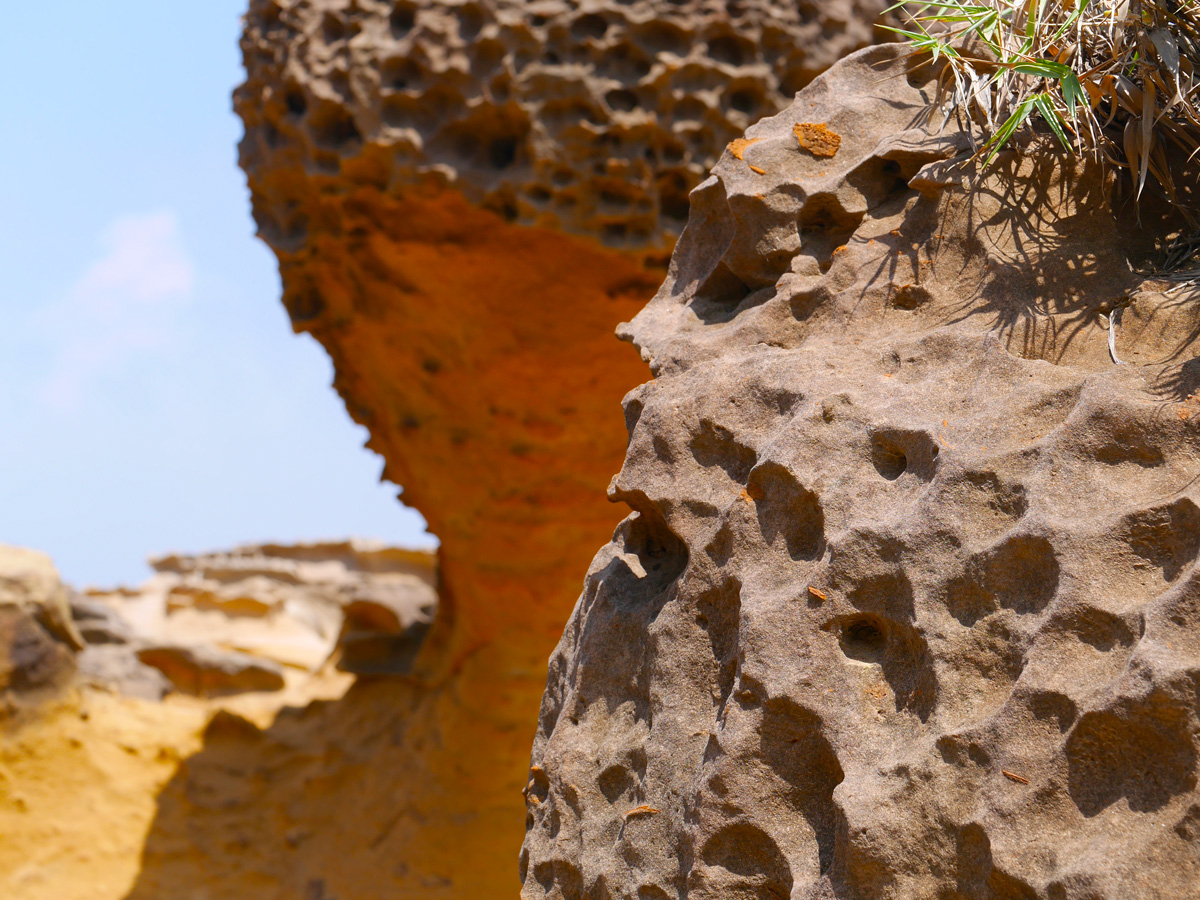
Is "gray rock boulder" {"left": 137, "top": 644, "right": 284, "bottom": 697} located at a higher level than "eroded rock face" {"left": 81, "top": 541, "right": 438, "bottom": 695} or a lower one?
lower

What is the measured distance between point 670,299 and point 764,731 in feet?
2.45

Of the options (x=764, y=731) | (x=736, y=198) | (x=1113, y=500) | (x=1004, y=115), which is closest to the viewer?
(x=1113, y=500)

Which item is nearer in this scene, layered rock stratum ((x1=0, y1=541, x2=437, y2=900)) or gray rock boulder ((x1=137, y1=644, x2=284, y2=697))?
layered rock stratum ((x1=0, y1=541, x2=437, y2=900))

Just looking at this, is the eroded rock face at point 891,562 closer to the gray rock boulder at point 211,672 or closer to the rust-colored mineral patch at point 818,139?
the rust-colored mineral patch at point 818,139

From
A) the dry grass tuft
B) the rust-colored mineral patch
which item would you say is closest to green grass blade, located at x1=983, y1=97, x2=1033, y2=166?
the dry grass tuft

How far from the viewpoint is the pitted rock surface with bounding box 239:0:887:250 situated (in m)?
3.28

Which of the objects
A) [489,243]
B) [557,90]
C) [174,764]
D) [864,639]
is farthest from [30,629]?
[864,639]

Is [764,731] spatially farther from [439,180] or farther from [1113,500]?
[439,180]

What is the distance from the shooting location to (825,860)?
1.11 m

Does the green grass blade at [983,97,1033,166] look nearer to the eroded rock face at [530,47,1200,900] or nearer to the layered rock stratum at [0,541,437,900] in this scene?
the eroded rock face at [530,47,1200,900]

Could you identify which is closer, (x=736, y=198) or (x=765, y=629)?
(x=765, y=629)

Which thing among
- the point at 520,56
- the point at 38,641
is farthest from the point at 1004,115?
the point at 38,641

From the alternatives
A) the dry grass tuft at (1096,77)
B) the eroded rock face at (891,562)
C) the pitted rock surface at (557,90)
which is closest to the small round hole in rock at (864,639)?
the eroded rock face at (891,562)

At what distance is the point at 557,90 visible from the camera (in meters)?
3.28
